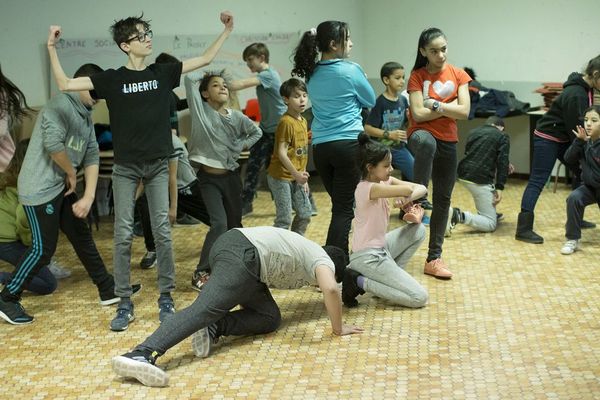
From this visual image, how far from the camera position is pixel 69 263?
6016 millimetres

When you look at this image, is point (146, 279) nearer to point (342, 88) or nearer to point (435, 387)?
point (342, 88)

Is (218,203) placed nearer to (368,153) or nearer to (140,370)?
(368,153)

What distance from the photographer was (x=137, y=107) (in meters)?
4.48

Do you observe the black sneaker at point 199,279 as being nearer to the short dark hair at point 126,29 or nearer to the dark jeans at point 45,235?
the dark jeans at point 45,235

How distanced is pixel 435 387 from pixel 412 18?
609cm

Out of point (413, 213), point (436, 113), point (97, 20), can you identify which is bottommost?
point (413, 213)

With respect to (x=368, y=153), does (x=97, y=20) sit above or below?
above

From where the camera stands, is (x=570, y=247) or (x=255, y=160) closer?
(x=570, y=247)

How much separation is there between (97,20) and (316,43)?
299cm

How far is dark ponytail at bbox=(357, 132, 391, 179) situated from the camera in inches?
186

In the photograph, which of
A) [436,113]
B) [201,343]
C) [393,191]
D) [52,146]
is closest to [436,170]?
[436,113]

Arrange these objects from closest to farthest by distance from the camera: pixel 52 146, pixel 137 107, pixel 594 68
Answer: pixel 137 107
pixel 52 146
pixel 594 68

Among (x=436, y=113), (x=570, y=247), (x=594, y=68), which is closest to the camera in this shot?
(x=436, y=113)

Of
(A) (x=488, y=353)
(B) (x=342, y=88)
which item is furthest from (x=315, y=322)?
(B) (x=342, y=88)
